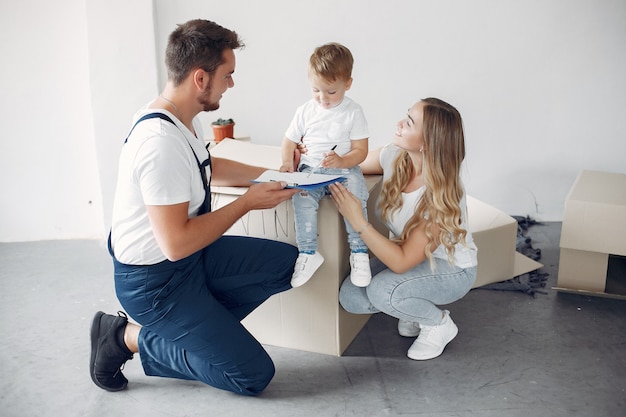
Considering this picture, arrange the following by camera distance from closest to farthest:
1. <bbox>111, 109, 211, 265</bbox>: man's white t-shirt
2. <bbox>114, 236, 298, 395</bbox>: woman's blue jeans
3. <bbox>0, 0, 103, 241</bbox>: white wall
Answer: <bbox>111, 109, 211, 265</bbox>: man's white t-shirt < <bbox>114, 236, 298, 395</bbox>: woman's blue jeans < <bbox>0, 0, 103, 241</bbox>: white wall

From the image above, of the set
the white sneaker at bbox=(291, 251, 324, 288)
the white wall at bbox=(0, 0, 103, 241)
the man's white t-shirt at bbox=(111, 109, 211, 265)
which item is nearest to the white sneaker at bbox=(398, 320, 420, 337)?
the white sneaker at bbox=(291, 251, 324, 288)

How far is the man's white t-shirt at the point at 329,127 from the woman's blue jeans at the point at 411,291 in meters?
0.48

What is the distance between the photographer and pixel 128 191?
7.61 feet

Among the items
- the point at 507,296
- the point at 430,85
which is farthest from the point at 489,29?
the point at 507,296

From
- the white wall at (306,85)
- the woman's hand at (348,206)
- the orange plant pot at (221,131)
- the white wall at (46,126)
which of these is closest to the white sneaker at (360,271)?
the woman's hand at (348,206)

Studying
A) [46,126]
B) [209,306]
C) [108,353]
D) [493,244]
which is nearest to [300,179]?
[209,306]

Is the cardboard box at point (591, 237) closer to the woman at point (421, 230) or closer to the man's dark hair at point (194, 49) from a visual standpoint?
the woman at point (421, 230)

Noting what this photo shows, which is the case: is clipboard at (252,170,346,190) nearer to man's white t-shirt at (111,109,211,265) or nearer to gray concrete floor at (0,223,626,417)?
man's white t-shirt at (111,109,211,265)

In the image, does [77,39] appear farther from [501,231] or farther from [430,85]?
[501,231]

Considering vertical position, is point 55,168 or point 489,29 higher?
point 489,29

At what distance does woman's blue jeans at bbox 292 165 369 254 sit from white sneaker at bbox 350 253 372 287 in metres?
0.03

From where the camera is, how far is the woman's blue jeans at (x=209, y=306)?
7.84 feet

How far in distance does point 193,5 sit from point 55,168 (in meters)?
1.07

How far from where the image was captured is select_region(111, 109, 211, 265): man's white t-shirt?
223 cm
